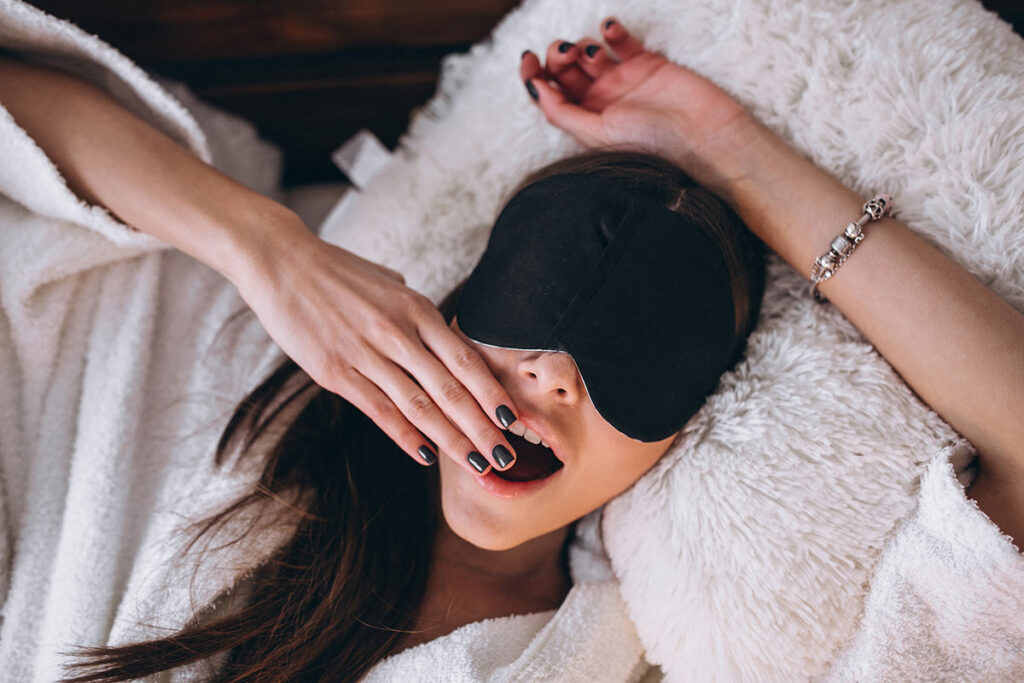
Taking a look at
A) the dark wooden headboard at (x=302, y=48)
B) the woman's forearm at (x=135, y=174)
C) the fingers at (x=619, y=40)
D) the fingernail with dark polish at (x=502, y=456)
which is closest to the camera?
the fingernail with dark polish at (x=502, y=456)

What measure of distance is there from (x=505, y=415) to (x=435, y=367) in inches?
3.2

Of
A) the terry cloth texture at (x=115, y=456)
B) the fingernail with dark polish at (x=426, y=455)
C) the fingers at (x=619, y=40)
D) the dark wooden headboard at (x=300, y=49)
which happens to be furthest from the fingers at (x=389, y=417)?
the dark wooden headboard at (x=300, y=49)

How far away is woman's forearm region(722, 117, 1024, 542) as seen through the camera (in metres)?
0.61

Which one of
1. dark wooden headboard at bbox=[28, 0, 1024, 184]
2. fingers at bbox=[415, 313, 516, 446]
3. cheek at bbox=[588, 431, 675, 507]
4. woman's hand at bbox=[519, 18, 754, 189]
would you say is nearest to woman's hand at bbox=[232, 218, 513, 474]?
fingers at bbox=[415, 313, 516, 446]

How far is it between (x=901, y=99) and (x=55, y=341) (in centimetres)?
103

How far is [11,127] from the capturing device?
0.70 meters

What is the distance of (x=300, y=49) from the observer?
3.53 ft

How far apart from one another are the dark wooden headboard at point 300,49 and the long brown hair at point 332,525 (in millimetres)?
446

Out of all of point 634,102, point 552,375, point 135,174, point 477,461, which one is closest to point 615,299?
point 552,375

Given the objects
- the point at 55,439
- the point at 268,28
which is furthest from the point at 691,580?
the point at 268,28

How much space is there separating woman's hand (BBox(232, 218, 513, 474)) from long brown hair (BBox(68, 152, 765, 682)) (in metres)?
0.15

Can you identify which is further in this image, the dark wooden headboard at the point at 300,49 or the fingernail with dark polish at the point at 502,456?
the dark wooden headboard at the point at 300,49

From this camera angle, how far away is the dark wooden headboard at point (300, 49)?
3.39 feet

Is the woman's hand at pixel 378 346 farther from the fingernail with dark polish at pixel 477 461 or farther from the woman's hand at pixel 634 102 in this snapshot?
the woman's hand at pixel 634 102
